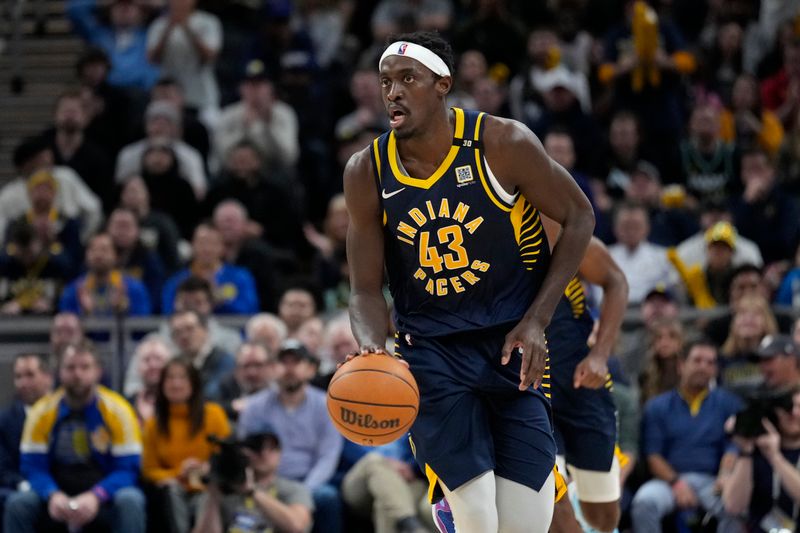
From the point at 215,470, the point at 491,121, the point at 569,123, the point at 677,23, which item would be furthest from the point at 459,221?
the point at 677,23

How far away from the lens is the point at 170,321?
37.0 feet

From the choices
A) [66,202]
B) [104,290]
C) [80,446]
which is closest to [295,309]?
[104,290]

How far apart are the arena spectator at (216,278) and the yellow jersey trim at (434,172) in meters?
5.97

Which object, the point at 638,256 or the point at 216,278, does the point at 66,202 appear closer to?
the point at 216,278

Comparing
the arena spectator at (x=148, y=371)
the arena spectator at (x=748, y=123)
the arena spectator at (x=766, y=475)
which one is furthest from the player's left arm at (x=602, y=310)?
the arena spectator at (x=748, y=123)

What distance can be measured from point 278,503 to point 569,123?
592 centimetres

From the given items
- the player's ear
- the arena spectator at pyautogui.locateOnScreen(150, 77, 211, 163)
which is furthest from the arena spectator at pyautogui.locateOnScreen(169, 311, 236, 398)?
the player's ear

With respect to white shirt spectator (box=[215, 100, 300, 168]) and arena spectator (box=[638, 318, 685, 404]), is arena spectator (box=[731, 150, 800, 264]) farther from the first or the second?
white shirt spectator (box=[215, 100, 300, 168])

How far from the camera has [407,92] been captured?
19.9ft

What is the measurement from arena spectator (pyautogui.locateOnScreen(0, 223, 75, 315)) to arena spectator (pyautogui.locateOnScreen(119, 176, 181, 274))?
70cm

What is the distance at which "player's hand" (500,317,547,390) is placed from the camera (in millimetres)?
6059

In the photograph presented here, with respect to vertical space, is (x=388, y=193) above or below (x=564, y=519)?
above

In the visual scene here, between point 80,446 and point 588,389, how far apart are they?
415 cm

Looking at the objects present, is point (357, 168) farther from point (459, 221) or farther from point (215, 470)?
point (215, 470)
